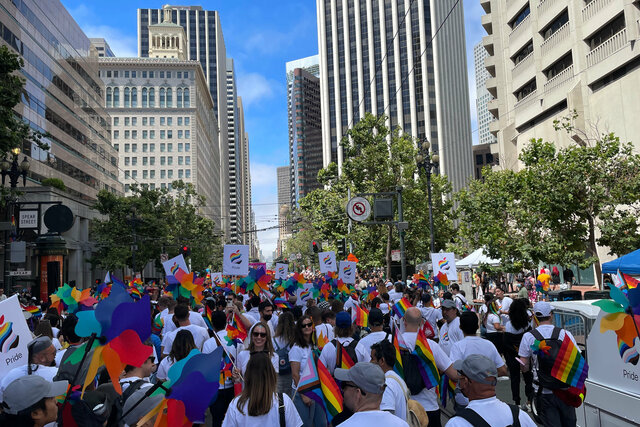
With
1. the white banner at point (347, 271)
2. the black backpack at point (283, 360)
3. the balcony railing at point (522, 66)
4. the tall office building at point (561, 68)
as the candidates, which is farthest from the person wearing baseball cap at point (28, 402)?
the balcony railing at point (522, 66)

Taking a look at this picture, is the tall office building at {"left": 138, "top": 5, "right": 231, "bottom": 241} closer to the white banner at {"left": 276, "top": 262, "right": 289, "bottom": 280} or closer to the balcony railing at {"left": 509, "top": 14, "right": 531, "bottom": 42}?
the balcony railing at {"left": 509, "top": 14, "right": 531, "bottom": 42}

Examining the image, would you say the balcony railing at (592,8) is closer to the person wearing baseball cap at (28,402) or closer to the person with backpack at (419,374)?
the person with backpack at (419,374)

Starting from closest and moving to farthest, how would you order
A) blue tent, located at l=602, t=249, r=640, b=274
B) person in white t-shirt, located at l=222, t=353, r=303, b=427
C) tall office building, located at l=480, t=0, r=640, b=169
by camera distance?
person in white t-shirt, located at l=222, t=353, r=303, b=427, blue tent, located at l=602, t=249, r=640, b=274, tall office building, located at l=480, t=0, r=640, b=169

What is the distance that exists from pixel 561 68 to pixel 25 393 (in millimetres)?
34114

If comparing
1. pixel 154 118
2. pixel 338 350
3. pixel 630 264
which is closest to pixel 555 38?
pixel 630 264

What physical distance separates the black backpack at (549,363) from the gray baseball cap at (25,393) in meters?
4.64

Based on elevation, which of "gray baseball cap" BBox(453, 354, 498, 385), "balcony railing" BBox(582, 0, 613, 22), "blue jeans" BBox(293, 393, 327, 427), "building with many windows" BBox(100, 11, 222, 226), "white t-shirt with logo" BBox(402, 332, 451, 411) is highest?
"building with many windows" BBox(100, 11, 222, 226)

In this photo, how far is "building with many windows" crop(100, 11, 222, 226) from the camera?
11662 centimetres

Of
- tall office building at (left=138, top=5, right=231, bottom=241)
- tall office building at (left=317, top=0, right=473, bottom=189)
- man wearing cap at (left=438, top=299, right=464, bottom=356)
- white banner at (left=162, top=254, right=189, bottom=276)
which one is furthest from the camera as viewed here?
tall office building at (left=138, top=5, right=231, bottom=241)

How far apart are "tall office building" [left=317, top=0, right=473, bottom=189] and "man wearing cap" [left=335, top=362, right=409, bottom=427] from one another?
101m

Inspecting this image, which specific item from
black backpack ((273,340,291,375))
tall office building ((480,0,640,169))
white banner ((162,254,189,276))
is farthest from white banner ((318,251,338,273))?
tall office building ((480,0,640,169))

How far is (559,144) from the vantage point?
3116cm

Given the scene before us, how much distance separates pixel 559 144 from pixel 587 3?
7575mm

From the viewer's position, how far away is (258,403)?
12.5ft
